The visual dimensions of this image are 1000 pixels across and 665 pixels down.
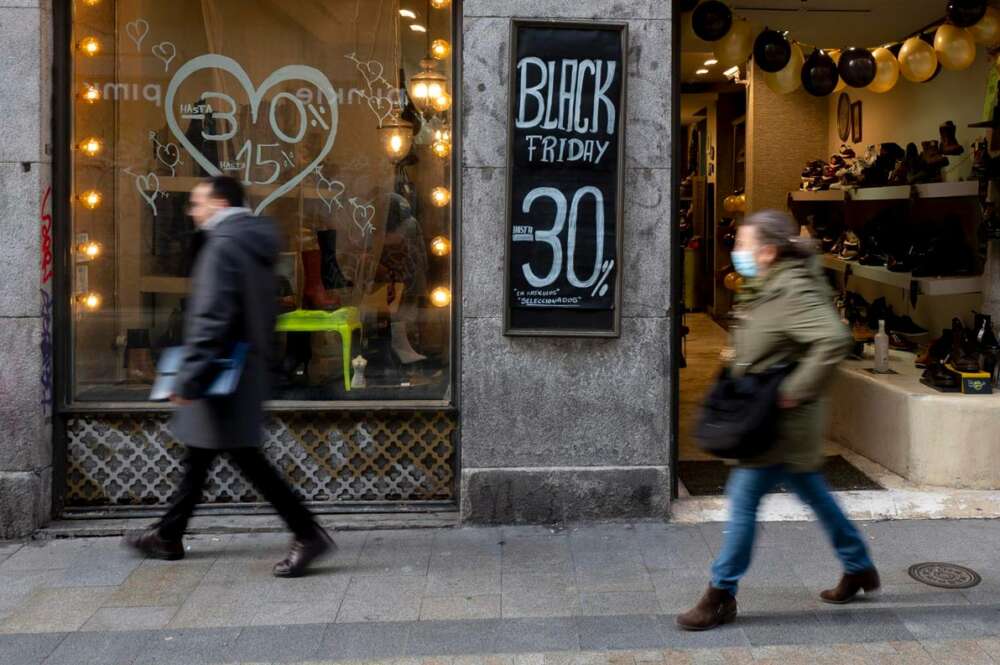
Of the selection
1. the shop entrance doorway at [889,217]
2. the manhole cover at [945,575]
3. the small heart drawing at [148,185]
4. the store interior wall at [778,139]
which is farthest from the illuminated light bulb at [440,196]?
the store interior wall at [778,139]

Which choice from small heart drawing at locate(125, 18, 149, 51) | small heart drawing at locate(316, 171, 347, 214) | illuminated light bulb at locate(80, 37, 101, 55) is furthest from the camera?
small heart drawing at locate(316, 171, 347, 214)

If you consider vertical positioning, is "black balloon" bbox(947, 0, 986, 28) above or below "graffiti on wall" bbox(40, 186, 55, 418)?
above

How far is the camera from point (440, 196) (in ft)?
21.5

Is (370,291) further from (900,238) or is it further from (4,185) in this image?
(900,238)

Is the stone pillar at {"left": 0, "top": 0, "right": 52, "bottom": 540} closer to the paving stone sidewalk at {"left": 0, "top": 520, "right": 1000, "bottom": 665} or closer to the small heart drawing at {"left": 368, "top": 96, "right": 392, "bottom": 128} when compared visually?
the paving stone sidewalk at {"left": 0, "top": 520, "right": 1000, "bottom": 665}

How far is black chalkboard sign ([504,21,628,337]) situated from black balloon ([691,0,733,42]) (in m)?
1.26

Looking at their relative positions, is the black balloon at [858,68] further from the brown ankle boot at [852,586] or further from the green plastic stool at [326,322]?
the brown ankle boot at [852,586]

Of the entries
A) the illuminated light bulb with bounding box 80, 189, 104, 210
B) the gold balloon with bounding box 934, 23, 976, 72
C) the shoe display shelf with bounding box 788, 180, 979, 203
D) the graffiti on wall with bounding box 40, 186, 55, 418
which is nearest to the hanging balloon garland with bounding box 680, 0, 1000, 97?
the gold balloon with bounding box 934, 23, 976, 72

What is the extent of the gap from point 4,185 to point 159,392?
1855 millimetres

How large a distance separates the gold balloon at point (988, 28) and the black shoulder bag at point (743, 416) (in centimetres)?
405

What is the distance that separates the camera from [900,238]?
873 centimetres

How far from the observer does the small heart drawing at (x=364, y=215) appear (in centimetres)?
664

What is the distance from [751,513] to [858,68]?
15.0ft

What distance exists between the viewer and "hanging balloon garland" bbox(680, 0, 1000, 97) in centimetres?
724
